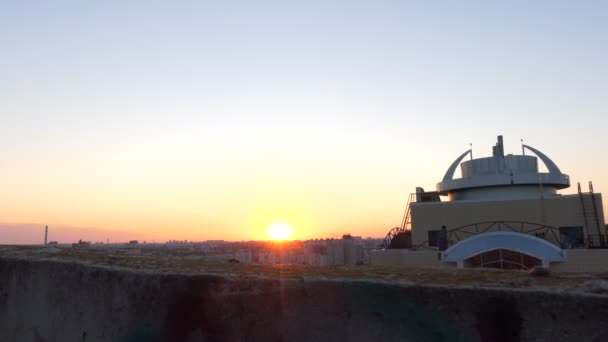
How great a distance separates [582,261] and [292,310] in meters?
17.9

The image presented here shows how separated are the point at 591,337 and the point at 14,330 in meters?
12.8

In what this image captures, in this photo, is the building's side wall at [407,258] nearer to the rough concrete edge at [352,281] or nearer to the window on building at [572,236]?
the window on building at [572,236]

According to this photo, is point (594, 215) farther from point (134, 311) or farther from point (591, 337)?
point (134, 311)

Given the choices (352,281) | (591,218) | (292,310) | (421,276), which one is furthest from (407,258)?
(292,310)

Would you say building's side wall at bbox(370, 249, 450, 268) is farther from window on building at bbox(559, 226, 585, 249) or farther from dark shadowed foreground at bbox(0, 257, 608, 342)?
dark shadowed foreground at bbox(0, 257, 608, 342)

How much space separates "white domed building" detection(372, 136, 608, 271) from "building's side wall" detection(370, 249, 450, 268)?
53 mm

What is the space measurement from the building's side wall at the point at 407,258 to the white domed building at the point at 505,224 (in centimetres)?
5

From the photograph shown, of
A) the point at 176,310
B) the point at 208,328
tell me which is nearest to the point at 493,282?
the point at 208,328

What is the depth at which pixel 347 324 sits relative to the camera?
800cm

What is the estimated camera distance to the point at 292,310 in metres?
8.34

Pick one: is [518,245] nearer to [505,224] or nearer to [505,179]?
[505,224]

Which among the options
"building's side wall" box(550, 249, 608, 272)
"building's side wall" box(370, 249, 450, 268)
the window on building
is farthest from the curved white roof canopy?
the window on building

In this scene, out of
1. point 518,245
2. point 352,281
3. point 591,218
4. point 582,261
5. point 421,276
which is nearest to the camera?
point 352,281

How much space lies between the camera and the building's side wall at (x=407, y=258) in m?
23.2
